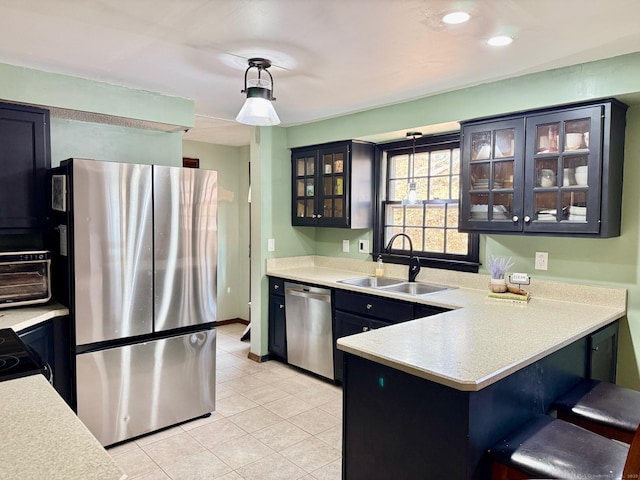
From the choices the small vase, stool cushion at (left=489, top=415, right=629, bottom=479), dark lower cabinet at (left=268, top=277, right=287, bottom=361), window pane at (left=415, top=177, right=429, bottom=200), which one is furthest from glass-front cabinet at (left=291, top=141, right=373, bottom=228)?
stool cushion at (left=489, top=415, right=629, bottom=479)

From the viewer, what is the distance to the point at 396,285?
12.0 ft

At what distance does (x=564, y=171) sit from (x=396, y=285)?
5.10 ft

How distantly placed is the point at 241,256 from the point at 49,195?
3033mm

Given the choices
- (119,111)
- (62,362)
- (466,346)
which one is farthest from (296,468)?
(119,111)

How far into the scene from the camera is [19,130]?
8.86 feet

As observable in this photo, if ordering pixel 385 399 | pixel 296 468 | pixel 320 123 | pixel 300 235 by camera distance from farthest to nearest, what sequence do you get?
1. pixel 300 235
2. pixel 320 123
3. pixel 296 468
4. pixel 385 399

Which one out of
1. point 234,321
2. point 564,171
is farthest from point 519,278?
point 234,321

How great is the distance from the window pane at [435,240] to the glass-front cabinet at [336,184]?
0.60 meters

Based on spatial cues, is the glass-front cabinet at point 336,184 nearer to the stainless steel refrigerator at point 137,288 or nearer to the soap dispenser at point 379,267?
the soap dispenser at point 379,267

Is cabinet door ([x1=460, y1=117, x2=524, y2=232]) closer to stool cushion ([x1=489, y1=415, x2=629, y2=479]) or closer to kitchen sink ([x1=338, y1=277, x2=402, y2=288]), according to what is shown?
kitchen sink ([x1=338, y1=277, x2=402, y2=288])

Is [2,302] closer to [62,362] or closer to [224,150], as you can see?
[62,362]

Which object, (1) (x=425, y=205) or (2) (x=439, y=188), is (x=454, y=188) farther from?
(1) (x=425, y=205)

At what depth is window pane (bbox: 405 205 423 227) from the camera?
12.7 feet

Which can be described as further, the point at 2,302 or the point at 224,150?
the point at 224,150
